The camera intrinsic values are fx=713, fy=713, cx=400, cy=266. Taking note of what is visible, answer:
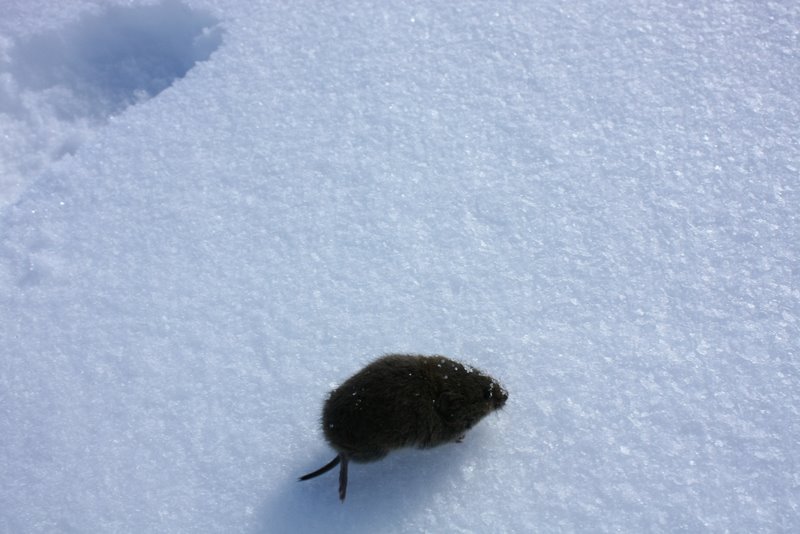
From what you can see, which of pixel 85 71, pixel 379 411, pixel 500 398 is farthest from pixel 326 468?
pixel 85 71

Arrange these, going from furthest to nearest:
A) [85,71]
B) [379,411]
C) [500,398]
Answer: [85,71], [500,398], [379,411]

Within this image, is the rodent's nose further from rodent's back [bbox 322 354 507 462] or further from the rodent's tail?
the rodent's tail

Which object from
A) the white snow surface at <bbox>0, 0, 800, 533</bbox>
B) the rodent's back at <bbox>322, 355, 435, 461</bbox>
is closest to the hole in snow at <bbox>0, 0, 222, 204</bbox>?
the white snow surface at <bbox>0, 0, 800, 533</bbox>

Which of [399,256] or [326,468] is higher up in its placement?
[399,256]

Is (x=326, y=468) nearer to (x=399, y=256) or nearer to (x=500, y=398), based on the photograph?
(x=500, y=398)

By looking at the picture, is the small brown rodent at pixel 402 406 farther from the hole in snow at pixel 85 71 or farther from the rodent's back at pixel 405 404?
the hole in snow at pixel 85 71

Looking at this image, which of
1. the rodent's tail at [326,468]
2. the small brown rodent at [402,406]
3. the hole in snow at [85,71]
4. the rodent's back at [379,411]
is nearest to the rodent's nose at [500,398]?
the small brown rodent at [402,406]
